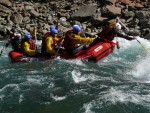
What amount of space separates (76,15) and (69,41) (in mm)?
7687

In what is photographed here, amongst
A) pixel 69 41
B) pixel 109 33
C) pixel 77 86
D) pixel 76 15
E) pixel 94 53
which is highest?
pixel 109 33

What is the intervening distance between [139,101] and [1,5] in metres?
14.5

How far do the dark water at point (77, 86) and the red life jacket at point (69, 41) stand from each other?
2.10 feet

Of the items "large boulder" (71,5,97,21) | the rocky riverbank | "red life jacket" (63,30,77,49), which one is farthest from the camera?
"large boulder" (71,5,97,21)

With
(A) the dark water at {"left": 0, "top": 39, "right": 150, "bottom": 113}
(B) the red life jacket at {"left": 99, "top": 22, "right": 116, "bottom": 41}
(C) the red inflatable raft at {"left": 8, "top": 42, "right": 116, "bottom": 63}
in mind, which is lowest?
(A) the dark water at {"left": 0, "top": 39, "right": 150, "bottom": 113}

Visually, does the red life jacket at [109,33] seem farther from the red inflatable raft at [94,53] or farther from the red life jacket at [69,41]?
the red life jacket at [69,41]

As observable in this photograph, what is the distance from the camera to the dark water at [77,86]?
10.6 metres

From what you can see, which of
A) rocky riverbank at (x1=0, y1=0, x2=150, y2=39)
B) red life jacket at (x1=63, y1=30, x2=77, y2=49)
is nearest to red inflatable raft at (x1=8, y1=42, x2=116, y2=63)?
red life jacket at (x1=63, y1=30, x2=77, y2=49)

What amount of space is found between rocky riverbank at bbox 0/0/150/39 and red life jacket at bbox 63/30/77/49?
5.24 m

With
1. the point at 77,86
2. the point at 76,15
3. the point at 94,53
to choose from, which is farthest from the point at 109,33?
the point at 76,15

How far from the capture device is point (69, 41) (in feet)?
47.3

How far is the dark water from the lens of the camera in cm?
1063

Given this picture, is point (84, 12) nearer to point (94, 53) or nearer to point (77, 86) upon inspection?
point (94, 53)

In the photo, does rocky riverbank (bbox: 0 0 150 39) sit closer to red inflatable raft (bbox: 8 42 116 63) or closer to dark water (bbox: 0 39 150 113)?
dark water (bbox: 0 39 150 113)
